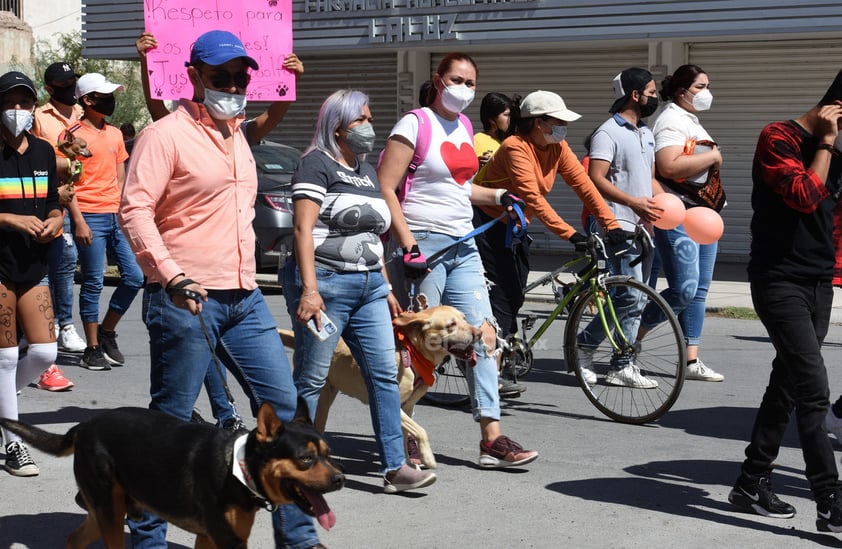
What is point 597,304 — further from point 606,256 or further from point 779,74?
point 779,74

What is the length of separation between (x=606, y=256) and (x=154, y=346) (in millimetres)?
3924

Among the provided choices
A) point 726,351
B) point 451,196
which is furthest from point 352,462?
point 726,351

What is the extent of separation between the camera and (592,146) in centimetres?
841

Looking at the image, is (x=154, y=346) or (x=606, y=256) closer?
(x=154, y=346)

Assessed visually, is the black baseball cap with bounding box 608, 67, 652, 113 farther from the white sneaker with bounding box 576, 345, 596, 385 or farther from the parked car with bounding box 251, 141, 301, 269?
the parked car with bounding box 251, 141, 301, 269

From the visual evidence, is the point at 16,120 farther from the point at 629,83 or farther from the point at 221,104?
the point at 629,83

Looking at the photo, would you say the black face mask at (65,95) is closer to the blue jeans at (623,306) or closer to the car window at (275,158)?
the blue jeans at (623,306)

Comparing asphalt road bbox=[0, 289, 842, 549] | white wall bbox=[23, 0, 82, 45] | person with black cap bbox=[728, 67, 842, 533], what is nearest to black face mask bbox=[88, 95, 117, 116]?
asphalt road bbox=[0, 289, 842, 549]

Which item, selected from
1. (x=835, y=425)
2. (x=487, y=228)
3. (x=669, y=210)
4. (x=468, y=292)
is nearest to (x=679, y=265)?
(x=669, y=210)

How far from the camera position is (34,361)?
21.2 ft

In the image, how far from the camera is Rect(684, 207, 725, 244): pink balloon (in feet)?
27.3

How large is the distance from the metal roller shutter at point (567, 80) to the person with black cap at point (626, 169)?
432 inches

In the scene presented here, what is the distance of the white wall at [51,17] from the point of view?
38.5 meters

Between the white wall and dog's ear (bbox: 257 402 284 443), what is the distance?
36134mm
